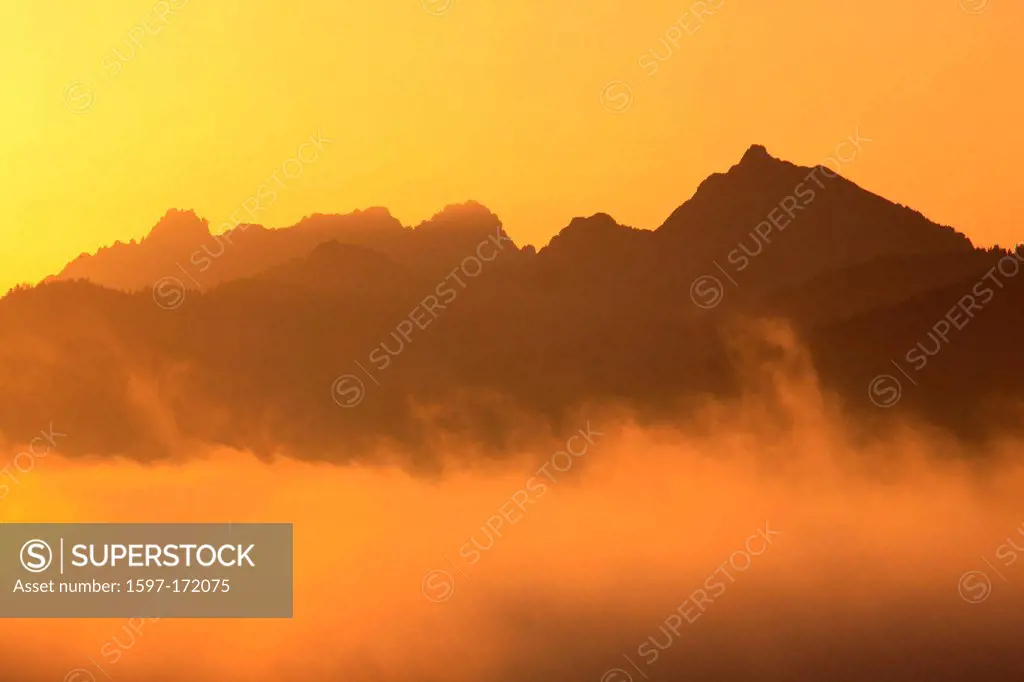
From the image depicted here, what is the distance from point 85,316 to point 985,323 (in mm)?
41133

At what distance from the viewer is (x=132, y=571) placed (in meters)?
24.8

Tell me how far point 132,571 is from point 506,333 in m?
15.4

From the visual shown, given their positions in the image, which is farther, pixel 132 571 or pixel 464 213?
pixel 464 213

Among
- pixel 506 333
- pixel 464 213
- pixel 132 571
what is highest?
pixel 464 213

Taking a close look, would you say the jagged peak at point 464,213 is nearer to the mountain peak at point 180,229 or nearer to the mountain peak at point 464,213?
the mountain peak at point 464,213

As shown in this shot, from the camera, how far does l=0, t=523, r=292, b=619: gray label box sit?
21.2 metres

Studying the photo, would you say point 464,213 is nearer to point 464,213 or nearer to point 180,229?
A: point 464,213

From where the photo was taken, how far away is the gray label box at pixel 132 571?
21.2m

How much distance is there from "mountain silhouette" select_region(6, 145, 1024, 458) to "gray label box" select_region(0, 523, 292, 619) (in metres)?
9.10

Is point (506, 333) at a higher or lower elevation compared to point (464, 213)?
lower

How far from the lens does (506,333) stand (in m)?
35.3

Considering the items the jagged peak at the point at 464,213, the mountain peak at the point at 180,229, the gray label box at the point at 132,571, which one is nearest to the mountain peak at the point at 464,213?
the jagged peak at the point at 464,213

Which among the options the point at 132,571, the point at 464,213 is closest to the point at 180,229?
the point at 464,213

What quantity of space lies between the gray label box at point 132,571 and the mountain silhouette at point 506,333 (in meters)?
9.10
